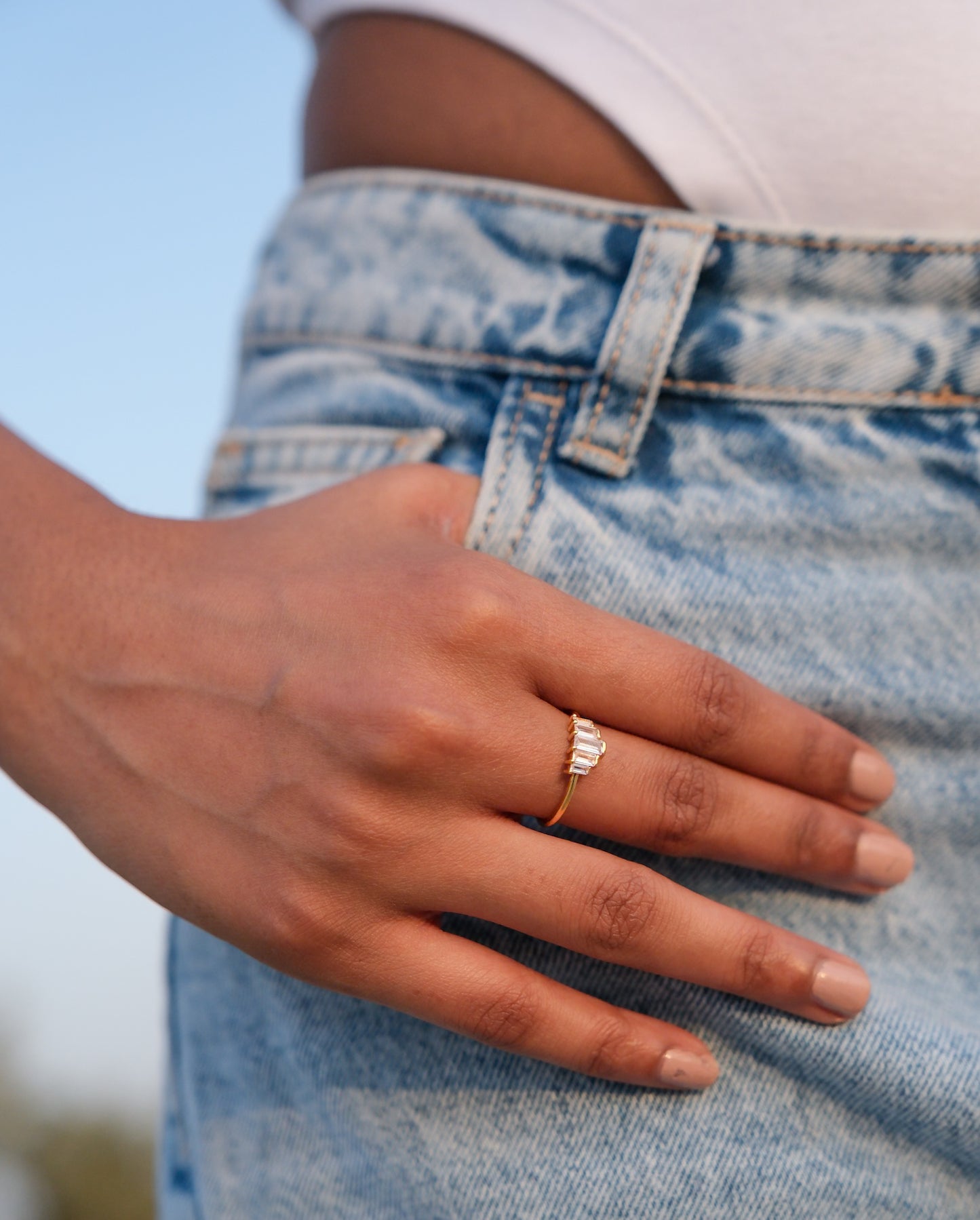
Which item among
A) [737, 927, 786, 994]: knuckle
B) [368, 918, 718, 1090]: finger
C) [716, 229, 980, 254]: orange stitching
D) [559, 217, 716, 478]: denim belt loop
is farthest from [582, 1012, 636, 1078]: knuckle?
[716, 229, 980, 254]: orange stitching

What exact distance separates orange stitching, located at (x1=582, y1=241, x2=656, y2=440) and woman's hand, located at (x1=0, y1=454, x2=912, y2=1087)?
133 mm

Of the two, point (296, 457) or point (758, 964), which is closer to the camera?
point (758, 964)

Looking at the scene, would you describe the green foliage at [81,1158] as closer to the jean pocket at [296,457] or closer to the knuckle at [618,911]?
the jean pocket at [296,457]

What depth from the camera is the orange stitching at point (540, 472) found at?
81 cm

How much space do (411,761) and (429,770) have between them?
17 millimetres

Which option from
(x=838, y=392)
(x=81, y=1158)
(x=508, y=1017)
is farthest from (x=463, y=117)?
(x=81, y=1158)

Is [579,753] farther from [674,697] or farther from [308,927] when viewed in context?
[308,927]

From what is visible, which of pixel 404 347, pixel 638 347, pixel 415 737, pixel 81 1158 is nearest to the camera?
pixel 415 737

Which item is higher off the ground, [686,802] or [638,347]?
[638,347]

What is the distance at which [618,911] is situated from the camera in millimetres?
741

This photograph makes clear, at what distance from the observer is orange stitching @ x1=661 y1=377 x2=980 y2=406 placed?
80cm

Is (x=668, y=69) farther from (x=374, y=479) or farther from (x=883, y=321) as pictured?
(x=374, y=479)

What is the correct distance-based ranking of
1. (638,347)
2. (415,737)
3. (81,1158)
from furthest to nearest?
(81,1158), (638,347), (415,737)

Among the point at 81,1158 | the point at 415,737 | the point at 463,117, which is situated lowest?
the point at 81,1158
